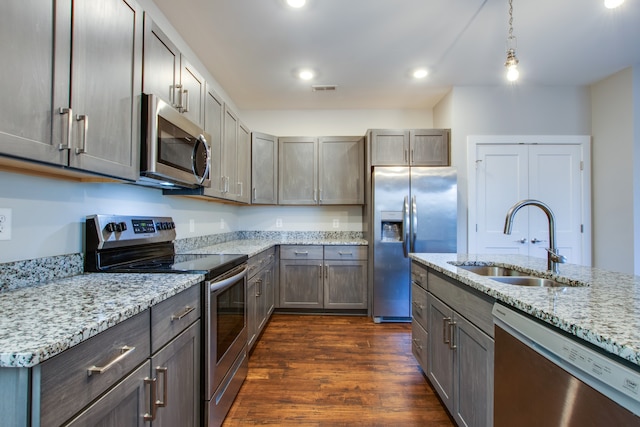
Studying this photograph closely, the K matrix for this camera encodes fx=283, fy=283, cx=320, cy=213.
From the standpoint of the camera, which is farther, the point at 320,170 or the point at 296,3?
the point at 320,170

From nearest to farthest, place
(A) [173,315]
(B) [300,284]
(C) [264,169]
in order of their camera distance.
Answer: (A) [173,315] < (B) [300,284] < (C) [264,169]

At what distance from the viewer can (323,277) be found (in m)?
3.38

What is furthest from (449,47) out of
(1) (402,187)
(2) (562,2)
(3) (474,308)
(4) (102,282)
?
(4) (102,282)

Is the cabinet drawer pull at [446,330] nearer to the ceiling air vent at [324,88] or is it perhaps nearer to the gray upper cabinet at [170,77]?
the gray upper cabinet at [170,77]

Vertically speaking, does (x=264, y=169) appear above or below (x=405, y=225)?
above

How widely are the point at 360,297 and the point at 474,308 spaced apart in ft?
7.07

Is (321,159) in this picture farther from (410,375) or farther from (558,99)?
(558,99)

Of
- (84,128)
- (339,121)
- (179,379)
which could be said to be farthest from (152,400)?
(339,121)

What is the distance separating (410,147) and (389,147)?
0.25 m

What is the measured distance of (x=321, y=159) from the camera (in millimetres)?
3664

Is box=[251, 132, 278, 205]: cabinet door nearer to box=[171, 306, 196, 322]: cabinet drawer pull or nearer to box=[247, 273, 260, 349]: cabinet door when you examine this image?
box=[247, 273, 260, 349]: cabinet door

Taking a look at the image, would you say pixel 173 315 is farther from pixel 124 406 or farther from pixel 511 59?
pixel 511 59

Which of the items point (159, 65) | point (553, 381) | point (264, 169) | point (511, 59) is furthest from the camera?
point (264, 169)

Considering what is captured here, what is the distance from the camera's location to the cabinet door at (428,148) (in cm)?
336
